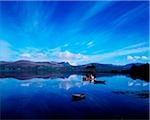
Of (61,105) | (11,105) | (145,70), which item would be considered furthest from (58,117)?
(145,70)

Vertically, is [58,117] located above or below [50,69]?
below

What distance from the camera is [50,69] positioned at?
70.1 m

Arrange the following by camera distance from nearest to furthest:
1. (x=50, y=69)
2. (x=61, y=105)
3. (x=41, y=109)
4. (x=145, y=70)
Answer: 1. (x=41, y=109)
2. (x=61, y=105)
3. (x=145, y=70)
4. (x=50, y=69)

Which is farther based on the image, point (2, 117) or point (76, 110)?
point (76, 110)

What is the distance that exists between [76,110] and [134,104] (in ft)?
10.8

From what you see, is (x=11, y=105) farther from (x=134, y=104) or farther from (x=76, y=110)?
(x=134, y=104)

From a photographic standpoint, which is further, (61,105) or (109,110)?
(61,105)

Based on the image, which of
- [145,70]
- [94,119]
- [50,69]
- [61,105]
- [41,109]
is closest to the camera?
[94,119]

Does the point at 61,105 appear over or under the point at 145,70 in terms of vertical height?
under

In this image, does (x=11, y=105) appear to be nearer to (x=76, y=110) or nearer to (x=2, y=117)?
(x=2, y=117)

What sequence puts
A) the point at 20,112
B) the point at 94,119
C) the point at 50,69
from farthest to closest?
1. the point at 50,69
2. the point at 20,112
3. the point at 94,119

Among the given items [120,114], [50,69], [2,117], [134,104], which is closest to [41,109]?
[2,117]

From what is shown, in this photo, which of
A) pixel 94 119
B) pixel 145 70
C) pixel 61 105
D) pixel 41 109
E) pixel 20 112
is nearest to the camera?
pixel 94 119

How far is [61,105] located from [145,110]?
4.45m
